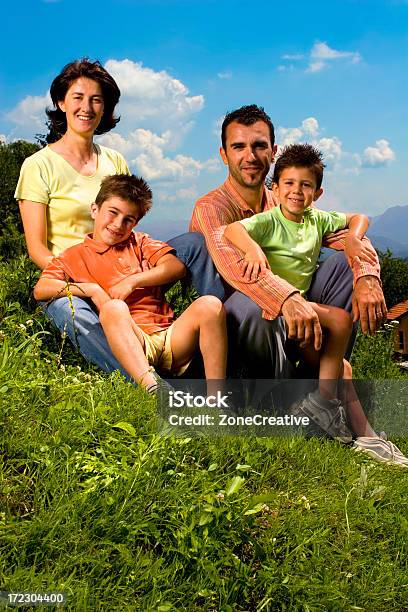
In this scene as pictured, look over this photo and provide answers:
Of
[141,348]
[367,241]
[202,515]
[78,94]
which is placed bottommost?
[202,515]

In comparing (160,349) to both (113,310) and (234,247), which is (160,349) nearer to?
(113,310)

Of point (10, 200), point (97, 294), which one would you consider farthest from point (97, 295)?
point (10, 200)

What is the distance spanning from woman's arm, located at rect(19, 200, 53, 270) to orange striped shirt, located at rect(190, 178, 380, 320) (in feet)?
3.56

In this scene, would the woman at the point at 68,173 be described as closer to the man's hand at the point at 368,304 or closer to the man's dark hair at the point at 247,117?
the man's dark hair at the point at 247,117

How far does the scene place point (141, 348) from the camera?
420 cm

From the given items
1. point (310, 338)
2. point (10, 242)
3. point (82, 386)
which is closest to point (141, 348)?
point (82, 386)

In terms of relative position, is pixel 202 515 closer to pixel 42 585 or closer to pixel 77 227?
pixel 42 585

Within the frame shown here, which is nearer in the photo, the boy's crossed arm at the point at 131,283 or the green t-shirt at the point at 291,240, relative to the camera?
the green t-shirt at the point at 291,240

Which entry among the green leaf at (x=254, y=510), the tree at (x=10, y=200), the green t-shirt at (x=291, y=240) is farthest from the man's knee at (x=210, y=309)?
the tree at (x=10, y=200)

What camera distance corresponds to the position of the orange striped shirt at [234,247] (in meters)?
3.96

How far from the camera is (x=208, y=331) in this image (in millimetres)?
4156

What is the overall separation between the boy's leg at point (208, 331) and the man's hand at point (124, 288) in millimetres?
344

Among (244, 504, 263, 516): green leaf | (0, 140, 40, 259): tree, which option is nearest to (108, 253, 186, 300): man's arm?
(244, 504, 263, 516): green leaf

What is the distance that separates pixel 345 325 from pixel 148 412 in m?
1.16
